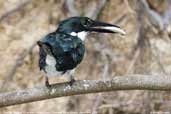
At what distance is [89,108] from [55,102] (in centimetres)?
34

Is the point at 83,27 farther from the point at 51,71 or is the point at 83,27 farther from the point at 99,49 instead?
the point at 99,49

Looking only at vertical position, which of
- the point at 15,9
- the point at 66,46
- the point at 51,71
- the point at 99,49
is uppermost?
the point at 15,9

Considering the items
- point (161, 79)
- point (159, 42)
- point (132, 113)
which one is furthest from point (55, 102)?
point (161, 79)

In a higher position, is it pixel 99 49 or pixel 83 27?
pixel 83 27

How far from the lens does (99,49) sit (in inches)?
193

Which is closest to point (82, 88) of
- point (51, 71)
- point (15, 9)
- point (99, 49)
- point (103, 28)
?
point (51, 71)

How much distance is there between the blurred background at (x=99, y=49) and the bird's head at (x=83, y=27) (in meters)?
1.80

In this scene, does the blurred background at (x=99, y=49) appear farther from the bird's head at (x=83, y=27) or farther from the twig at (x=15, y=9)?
the bird's head at (x=83, y=27)

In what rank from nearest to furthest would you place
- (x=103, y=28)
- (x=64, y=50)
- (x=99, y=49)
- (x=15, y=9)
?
(x=64, y=50), (x=103, y=28), (x=99, y=49), (x=15, y=9)

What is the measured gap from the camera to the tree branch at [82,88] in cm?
270

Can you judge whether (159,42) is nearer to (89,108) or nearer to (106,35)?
(106,35)

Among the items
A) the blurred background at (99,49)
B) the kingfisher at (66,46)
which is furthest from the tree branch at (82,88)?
the blurred background at (99,49)

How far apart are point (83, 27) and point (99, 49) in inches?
76.7

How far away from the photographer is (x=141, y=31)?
16.0ft
